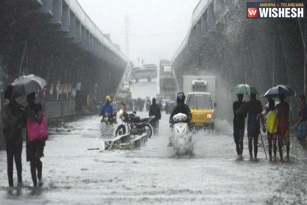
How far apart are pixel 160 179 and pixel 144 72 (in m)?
163

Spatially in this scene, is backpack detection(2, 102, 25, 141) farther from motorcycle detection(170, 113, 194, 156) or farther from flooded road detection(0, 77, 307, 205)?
motorcycle detection(170, 113, 194, 156)

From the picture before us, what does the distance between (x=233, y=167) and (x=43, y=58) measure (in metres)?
54.8

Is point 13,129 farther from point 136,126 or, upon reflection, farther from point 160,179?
point 136,126

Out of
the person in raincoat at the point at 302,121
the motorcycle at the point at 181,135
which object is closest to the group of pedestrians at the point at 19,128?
the motorcycle at the point at 181,135

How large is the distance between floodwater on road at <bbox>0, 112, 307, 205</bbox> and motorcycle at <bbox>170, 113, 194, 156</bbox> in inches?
11.8

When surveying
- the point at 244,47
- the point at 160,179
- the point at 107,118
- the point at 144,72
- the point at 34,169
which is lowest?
the point at 160,179

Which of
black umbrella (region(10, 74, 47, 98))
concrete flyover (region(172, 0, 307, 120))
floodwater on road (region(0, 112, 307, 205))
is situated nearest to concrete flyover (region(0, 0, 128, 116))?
concrete flyover (region(172, 0, 307, 120))

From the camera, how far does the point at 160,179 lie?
1598cm

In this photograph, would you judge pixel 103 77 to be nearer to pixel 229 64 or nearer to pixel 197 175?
pixel 229 64

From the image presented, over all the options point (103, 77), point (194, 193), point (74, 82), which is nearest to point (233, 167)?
point (194, 193)

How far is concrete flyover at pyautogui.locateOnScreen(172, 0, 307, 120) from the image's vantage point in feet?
156

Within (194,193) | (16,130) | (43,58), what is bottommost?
(194,193)

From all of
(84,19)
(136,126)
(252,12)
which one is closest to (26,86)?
(136,126)

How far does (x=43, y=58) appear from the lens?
7250 cm
